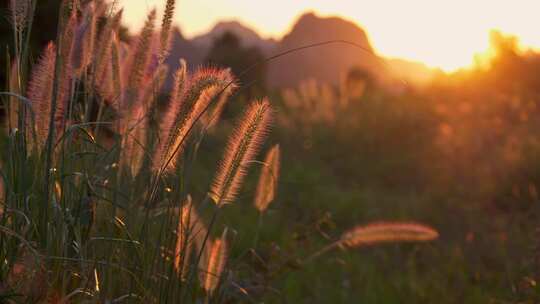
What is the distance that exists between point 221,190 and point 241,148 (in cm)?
13

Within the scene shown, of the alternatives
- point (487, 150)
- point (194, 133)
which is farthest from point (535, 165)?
point (194, 133)

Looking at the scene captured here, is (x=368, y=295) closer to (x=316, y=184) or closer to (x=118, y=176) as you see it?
(x=118, y=176)

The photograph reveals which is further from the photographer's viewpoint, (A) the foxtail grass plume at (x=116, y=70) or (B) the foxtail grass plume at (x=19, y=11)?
(A) the foxtail grass plume at (x=116, y=70)

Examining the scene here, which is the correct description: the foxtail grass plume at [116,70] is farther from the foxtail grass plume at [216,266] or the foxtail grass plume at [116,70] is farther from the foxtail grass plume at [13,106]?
the foxtail grass plume at [216,266]

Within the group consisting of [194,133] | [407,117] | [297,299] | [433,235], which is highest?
[407,117]

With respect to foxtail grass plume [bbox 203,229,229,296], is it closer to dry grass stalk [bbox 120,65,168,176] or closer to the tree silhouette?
dry grass stalk [bbox 120,65,168,176]

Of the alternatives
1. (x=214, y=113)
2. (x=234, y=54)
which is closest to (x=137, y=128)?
(x=214, y=113)

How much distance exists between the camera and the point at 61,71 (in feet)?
6.55

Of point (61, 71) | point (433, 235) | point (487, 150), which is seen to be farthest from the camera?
point (487, 150)

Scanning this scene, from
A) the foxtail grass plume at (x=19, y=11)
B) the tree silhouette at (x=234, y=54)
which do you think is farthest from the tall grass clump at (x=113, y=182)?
the tree silhouette at (x=234, y=54)

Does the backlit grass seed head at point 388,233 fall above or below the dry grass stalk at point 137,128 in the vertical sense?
below

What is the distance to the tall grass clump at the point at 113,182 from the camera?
180cm

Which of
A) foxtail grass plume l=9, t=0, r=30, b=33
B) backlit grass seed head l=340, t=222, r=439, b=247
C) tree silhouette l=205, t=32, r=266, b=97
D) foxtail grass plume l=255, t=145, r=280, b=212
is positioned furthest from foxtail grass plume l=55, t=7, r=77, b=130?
tree silhouette l=205, t=32, r=266, b=97

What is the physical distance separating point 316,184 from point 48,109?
467 cm
